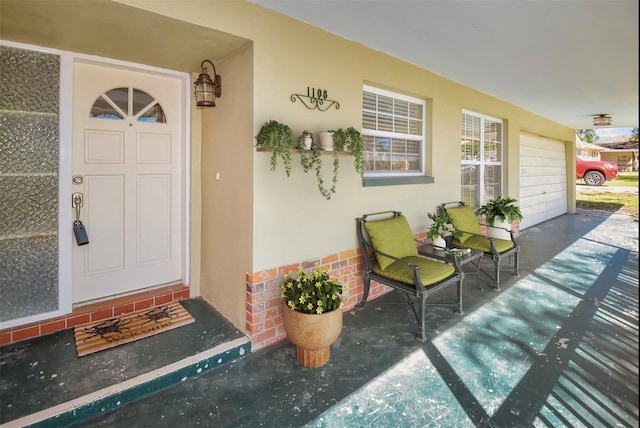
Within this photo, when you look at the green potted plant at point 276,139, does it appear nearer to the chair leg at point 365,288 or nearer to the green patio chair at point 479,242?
the chair leg at point 365,288

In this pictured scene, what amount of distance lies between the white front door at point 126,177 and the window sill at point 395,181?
6.08 feet

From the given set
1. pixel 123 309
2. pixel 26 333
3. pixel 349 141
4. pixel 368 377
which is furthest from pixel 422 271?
pixel 26 333

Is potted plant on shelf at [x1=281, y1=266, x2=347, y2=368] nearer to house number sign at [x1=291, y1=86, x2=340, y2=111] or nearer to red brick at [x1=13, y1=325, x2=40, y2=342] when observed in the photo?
house number sign at [x1=291, y1=86, x2=340, y2=111]

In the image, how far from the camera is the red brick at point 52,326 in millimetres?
2709

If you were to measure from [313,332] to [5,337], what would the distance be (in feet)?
7.38

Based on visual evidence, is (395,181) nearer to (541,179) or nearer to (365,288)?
(365,288)

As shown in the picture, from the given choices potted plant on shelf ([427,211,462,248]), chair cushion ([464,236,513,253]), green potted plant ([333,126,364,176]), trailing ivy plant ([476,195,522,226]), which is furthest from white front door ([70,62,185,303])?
trailing ivy plant ([476,195,522,226])

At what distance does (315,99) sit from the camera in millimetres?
2980

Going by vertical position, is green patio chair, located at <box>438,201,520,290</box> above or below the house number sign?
below

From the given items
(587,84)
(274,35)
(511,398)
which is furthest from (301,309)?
(587,84)

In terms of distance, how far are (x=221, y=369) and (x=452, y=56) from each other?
11.8 feet

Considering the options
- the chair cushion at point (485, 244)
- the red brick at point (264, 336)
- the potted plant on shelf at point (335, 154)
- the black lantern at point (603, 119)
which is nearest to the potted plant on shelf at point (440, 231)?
the chair cushion at point (485, 244)

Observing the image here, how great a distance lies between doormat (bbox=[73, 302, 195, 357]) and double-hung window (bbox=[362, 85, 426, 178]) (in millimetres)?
2258

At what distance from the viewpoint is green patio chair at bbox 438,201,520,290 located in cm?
402
